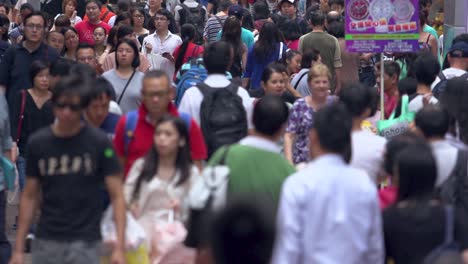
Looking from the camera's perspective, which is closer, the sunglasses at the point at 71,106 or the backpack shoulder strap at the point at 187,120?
the sunglasses at the point at 71,106

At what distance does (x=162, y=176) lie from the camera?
711cm

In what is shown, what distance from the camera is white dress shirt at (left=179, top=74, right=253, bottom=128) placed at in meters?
8.80

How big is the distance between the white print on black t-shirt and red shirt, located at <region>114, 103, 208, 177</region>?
3.12 feet

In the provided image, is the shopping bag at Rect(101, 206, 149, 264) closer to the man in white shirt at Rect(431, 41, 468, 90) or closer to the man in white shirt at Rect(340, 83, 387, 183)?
the man in white shirt at Rect(340, 83, 387, 183)

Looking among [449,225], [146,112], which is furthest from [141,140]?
[449,225]

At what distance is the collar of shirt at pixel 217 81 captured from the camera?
8852 mm

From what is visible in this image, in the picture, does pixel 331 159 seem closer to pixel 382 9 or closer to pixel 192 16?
pixel 382 9

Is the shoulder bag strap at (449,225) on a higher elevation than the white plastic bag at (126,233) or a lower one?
higher

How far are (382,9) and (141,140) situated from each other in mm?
4434

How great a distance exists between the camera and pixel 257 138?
665 centimetres

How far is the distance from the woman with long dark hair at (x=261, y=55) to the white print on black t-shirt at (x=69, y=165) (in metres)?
6.53

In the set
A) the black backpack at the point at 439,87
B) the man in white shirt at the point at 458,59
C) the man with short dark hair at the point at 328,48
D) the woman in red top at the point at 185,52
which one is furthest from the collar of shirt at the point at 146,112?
the man with short dark hair at the point at 328,48

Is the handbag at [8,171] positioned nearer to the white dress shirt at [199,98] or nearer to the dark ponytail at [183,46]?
the white dress shirt at [199,98]

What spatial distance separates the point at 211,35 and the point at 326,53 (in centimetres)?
277
